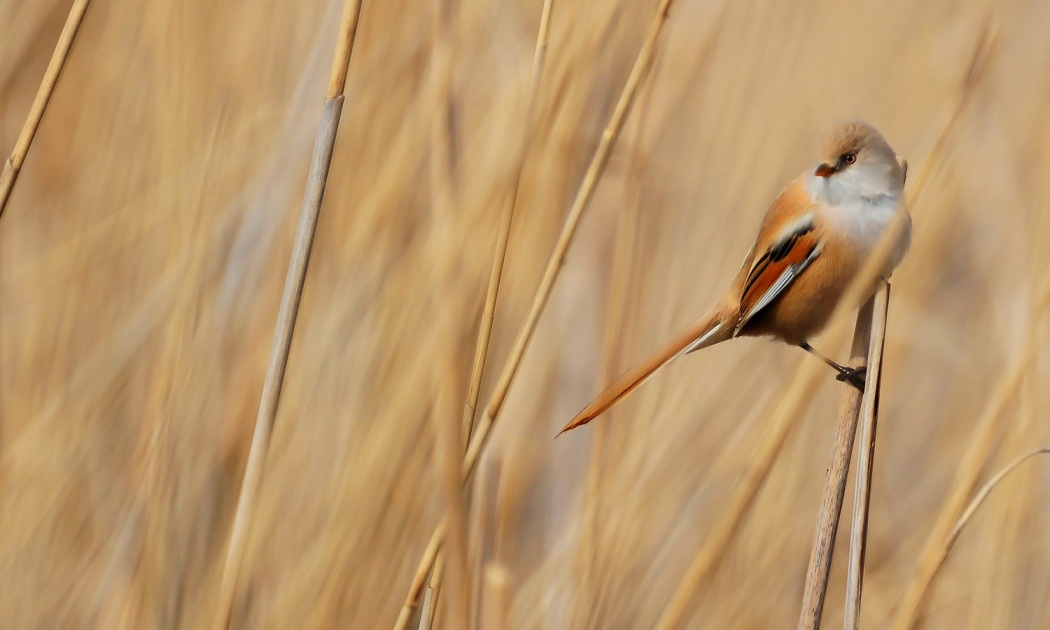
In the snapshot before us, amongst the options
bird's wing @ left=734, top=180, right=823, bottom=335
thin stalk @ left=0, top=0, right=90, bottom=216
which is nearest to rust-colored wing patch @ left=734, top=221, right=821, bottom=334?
bird's wing @ left=734, top=180, right=823, bottom=335

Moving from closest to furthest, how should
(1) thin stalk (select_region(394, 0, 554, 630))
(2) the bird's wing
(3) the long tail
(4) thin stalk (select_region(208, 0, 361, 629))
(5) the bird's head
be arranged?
(4) thin stalk (select_region(208, 0, 361, 629))
(1) thin stalk (select_region(394, 0, 554, 630))
(3) the long tail
(5) the bird's head
(2) the bird's wing

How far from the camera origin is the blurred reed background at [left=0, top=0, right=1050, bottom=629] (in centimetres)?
126

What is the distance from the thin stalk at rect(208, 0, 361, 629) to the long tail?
30 cm

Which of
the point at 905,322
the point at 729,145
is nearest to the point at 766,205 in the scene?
the point at 729,145

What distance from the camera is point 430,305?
1304 mm

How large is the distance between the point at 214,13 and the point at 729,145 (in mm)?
834

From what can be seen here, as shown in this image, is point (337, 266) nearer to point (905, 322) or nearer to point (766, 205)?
point (766, 205)

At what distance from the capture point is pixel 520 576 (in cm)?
179

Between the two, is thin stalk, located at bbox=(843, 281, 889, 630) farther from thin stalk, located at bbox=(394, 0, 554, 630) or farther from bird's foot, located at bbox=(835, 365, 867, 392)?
thin stalk, located at bbox=(394, 0, 554, 630)

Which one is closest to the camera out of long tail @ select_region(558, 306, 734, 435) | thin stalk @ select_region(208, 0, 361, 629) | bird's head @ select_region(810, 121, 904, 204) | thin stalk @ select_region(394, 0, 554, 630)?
thin stalk @ select_region(208, 0, 361, 629)

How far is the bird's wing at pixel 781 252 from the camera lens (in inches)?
53.2

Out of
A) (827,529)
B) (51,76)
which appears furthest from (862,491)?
(51,76)

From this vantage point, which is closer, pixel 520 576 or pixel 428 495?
pixel 428 495

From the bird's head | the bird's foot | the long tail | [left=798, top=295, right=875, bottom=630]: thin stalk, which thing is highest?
the bird's head
